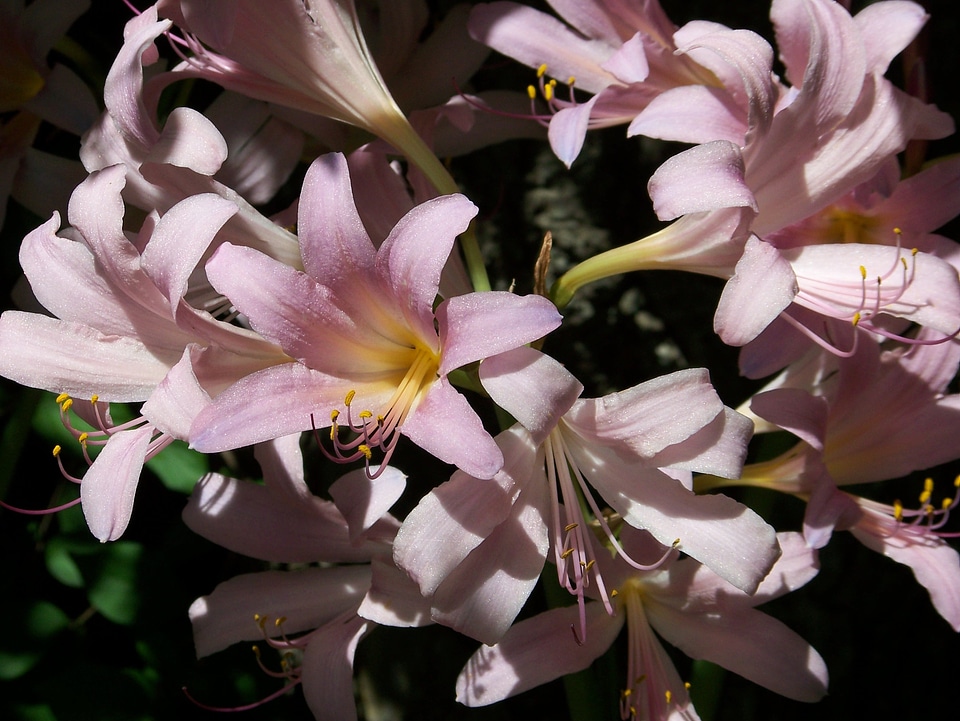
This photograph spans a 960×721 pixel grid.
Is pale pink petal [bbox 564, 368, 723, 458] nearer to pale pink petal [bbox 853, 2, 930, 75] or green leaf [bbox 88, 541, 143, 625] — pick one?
pale pink petal [bbox 853, 2, 930, 75]

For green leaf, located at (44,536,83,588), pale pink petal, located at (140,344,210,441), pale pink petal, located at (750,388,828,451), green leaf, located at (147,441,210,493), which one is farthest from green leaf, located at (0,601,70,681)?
pale pink petal, located at (750,388,828,451)

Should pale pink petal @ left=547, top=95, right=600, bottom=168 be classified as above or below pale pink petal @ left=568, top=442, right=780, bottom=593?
above

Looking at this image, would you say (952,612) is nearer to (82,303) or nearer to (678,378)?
(678,378)

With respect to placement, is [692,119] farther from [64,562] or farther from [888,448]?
[64,562]

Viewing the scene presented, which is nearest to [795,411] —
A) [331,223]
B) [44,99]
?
[331,223]

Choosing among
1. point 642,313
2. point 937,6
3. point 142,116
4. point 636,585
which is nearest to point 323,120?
point 142,116

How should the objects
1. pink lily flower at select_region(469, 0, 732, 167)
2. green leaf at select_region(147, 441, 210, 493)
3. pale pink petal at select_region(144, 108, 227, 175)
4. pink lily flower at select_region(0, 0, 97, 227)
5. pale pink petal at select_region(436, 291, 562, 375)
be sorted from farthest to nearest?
green leaf at select_region(147, 441, 210, 493) → pink lily flower at select_region(0, 0, 97, 227) → pink lily flower at select_region(469, 0, 732, 167) → pale pink petal at select_region(144, 108, 227, 175) → pale pink petal at select_region(436, 291, 562, 375)
